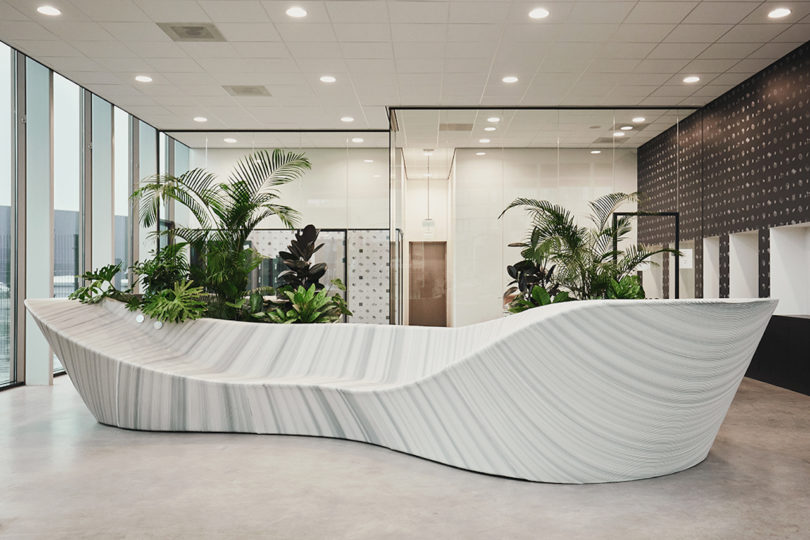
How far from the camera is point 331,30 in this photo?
604 cm

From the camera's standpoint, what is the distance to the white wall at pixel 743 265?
25.1 feet

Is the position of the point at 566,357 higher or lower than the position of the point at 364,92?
lower

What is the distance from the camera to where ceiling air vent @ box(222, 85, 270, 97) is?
784 cm

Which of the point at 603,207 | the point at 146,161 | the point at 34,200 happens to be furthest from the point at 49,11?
the point at 603,207

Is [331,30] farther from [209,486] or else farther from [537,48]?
[209,486]

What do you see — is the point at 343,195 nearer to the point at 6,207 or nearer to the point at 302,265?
the point at 302,265

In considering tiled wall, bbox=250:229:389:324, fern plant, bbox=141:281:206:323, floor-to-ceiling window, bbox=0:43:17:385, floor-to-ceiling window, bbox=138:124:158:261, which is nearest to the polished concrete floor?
fern plant, bbox=141:281:206:323

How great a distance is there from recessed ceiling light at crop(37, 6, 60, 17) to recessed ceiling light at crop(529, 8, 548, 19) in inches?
173

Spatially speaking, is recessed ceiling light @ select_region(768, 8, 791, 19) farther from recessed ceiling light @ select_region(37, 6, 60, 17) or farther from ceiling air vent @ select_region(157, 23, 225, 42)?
recessed ceiling light @ select_region(37, 6, 60, 17)

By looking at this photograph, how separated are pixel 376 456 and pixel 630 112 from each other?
7.05 metres

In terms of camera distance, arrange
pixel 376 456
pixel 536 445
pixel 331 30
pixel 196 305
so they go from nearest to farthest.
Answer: pixel 536 445 → pixel 376 456 → pixel 196 305 → pixel 331 30

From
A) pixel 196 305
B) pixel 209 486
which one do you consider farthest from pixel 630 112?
pixel 209 486

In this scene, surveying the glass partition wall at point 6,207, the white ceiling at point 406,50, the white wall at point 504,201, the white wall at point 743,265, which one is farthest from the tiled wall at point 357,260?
the white wall at point 743,265

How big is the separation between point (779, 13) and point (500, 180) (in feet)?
13.6
